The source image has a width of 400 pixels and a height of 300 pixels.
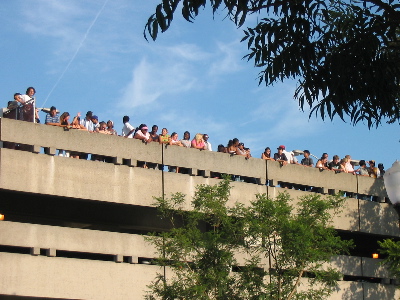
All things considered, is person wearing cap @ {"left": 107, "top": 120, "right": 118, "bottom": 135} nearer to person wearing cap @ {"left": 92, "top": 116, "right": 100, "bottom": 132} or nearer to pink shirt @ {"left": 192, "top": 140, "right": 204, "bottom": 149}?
person wearing cap @ {"left": 92, "top": 116, "right": 100, "bottom": 132}

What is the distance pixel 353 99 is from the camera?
1216cm

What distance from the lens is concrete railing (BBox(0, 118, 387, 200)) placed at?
2611 centimetres

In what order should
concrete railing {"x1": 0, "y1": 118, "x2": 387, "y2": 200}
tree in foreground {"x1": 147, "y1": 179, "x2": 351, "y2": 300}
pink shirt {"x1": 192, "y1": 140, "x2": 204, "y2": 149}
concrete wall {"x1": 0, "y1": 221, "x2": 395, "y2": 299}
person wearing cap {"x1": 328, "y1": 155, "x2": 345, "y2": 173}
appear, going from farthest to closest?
person wearing cap {"x1": 328, "y1": 155, "x2": 345, "y2": 173}
pink shirt {"x1": 192, "y1": 140, "x2": 204, "y2": 149}
concrete railing {"x1": 0, "y1": 118, "x2": 387, "y2": 200}
concrete wall {"x1": 0, "y1": 221, "x2": 395, "y2": 299}
tree in foreground {"x1": 147, "y1": 179, "x2": 351, "y2": 300}

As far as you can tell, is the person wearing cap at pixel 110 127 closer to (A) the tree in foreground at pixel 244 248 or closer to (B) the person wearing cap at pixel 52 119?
(B) the person wearing cap at pixel 52 119

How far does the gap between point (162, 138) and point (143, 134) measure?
2.10 feet

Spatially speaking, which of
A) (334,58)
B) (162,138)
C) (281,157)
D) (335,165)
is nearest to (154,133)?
(162,138)

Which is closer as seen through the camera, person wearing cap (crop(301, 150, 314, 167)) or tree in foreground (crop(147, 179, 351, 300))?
tree in foreground (crop(147, 179, 351, 300))

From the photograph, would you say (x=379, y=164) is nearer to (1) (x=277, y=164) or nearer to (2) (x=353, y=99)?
(1) (x=277, y=164)

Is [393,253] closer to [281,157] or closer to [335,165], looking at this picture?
[335,165]

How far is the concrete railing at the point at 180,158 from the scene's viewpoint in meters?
26.1

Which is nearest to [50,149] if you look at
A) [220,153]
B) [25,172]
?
[25,172]

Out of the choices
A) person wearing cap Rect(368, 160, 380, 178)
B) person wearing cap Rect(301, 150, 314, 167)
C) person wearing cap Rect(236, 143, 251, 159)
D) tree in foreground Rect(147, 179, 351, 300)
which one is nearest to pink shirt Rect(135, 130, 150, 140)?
person wearing cap Rect(236, 143, 251, 159)

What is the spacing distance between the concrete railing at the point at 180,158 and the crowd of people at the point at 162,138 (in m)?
0.20

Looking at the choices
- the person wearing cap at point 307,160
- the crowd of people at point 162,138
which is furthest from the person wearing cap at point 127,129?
the person wearing cap at point 307,160
